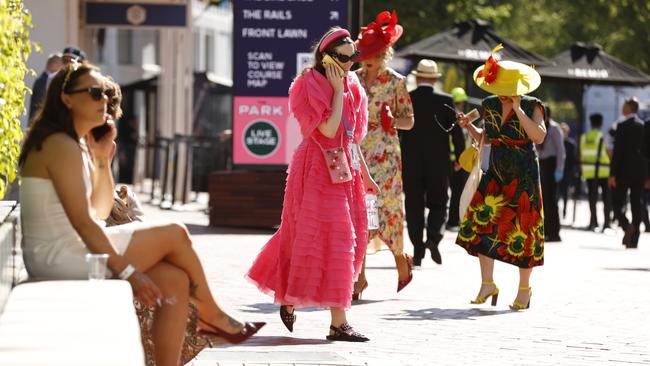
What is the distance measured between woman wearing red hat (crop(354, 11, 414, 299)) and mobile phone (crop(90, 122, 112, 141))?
165 inches

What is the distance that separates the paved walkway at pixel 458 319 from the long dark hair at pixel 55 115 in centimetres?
210

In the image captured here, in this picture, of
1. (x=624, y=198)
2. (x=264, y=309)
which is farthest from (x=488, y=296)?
(x=624, y=198)

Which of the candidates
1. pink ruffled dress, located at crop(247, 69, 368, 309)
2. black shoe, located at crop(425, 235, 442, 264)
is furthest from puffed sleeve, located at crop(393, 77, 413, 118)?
black shoe, located at crop(425, 235, 442, 264)

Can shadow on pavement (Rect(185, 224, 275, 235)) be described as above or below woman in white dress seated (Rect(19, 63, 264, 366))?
below

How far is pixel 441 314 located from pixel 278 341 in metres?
2.02

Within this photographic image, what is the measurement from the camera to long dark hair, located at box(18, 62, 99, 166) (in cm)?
636

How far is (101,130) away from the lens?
7520 millimetres

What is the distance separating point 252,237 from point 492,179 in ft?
22.3

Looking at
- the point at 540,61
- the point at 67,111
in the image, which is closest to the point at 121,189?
the point at 67,111

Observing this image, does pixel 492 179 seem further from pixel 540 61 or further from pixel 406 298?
pixel 540 61

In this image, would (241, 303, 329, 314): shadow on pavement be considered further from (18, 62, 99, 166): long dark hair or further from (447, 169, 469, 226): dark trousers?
(447, 169, 469, 226): dark trousers

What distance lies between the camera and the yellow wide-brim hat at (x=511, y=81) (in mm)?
11547

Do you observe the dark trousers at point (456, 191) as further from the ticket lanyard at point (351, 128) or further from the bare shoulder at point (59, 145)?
the bare shoulder at point (59, 145)

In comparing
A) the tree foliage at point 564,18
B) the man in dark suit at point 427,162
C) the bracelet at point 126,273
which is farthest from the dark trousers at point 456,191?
the tree foliage at point 564,18
